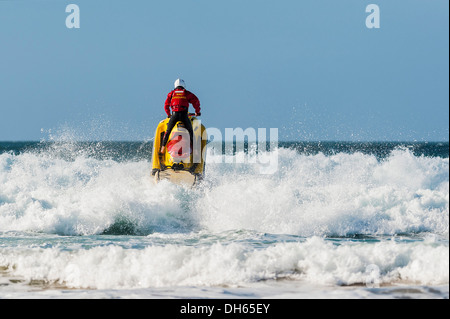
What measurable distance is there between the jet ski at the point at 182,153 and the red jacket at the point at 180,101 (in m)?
0.20

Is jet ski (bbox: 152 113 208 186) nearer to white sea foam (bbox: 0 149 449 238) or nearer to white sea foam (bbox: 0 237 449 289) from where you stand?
white sea foam (bbox: 0 149 449 238)

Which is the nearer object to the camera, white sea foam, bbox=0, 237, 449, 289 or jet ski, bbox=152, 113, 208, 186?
white sea foam, bbox=0, 237, 449, 289

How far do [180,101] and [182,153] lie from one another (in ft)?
2.98

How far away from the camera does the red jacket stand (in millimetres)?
9383

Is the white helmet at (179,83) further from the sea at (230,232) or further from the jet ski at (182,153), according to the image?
the sea at (230,232)

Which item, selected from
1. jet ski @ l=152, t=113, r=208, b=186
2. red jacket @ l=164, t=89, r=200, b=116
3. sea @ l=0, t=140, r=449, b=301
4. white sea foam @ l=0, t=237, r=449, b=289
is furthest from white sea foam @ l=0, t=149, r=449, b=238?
white sea foam @ l=0, t=237, r=449, b=289

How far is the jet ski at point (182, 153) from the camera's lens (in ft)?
31.0

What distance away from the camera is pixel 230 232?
791cm

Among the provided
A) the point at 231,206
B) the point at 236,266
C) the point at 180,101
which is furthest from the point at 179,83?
the point at 236,266

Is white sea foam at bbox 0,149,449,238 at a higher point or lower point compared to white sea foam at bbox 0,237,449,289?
higher

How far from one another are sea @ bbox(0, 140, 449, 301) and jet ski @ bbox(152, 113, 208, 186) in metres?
0.21
